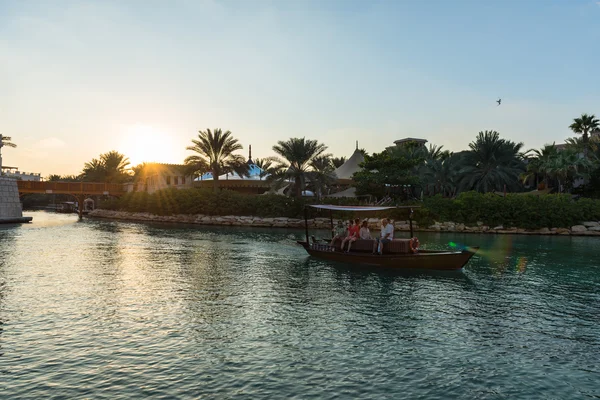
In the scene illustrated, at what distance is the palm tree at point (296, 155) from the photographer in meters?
55.0

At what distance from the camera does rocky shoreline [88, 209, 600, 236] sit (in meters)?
49.1

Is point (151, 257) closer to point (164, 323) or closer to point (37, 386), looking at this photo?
point (164, 323)

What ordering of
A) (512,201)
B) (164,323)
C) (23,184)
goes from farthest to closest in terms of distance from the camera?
(23,184) < (512,201) < (164,323)

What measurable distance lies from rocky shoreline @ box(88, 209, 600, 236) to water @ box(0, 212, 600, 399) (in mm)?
26067

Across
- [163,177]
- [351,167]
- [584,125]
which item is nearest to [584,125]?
[584,125]

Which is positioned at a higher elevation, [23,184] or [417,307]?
[23,184]

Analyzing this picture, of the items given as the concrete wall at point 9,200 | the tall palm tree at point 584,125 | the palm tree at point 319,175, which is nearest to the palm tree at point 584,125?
the tall palm tree at point 584,125

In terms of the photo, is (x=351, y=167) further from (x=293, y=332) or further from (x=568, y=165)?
(x=293, y=332)

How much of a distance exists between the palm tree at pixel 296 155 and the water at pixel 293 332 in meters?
31.7

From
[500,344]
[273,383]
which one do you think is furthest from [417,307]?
[273,383]

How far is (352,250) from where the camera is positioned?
2606 centimetres

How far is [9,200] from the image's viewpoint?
6041 centimetres

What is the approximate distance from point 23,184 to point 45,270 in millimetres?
58483

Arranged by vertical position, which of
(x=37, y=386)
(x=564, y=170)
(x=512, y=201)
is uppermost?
(x=564, y=170)
